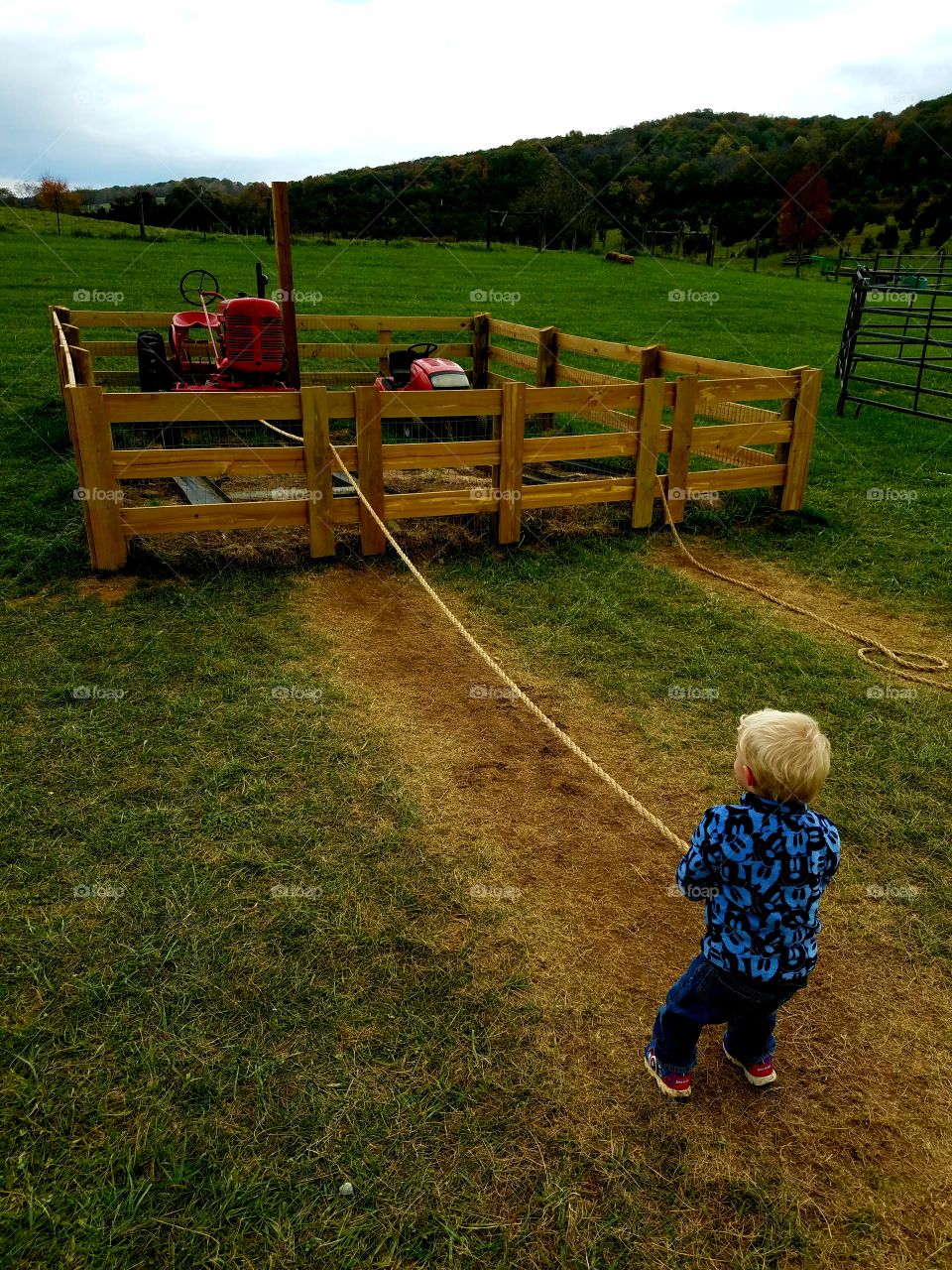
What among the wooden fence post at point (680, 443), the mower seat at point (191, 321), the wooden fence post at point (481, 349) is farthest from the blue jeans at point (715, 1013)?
the wooden fence post at point (481, 349)

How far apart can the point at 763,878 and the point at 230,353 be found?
9229 mm

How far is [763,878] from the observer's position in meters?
2.43

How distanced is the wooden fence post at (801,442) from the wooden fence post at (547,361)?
3709 millimetres

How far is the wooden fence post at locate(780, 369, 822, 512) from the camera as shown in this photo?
8352 mm

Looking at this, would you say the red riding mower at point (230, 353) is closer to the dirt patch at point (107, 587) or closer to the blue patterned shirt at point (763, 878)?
the dirt patch at point (107, 587)

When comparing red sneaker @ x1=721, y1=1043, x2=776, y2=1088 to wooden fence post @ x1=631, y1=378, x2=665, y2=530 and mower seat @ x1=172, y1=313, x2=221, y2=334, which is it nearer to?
wooden fence post @ x1=631, y1=378, x2=665, y2=530

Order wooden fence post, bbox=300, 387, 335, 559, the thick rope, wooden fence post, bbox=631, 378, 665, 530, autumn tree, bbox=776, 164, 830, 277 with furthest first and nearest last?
autumn tree, bbox=776, 164, 830, 277, wooden fence post, bbox=631, 378, 665, 530, wooden fence post, bbox=300, 387, 335, 559, the thick rope

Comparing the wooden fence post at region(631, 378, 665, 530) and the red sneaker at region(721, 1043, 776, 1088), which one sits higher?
the wooden fence post at region(631, 378, 665, 530)

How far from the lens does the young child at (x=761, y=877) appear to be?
91.9 inches

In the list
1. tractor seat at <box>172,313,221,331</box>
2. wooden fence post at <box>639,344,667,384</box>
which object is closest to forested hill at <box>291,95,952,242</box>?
tractor seat at <box>172,313,221,331</box>

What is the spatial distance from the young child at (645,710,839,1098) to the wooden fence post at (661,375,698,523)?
6.06 metres

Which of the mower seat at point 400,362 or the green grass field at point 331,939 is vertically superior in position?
the mower seat at point 400,362

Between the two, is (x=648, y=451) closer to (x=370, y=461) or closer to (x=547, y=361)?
(x=370, y=461)

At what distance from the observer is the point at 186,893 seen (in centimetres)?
348
